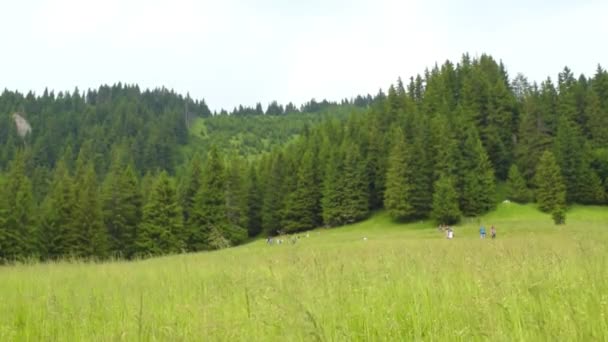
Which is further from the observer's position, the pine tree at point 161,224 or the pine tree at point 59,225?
the pine tree at point 161,224

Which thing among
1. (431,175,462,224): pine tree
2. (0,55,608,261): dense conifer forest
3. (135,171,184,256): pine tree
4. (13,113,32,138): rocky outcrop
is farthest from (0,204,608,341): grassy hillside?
(13,113,32,138): rocky outcrop

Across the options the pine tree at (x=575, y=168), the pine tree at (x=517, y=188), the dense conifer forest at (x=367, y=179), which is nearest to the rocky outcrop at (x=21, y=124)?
the dense conifer forest at (x=367, y=179)

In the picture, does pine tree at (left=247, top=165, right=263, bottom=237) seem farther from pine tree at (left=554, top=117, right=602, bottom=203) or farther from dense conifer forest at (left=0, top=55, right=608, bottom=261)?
pine tree at (left=554, top=117, right=602, bottom=203)

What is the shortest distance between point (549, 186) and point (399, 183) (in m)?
16.9

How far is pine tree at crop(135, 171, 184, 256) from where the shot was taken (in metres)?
48.8

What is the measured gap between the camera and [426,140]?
6078 cm

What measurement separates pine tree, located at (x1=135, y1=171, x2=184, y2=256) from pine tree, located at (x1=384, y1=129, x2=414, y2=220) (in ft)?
83.1

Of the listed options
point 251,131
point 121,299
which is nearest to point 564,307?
point 121,299

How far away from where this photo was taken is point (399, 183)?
55.1 metres

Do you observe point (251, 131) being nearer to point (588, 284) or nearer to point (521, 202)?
point (521, 202)

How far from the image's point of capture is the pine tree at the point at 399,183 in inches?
2120

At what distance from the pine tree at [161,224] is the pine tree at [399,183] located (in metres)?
25.3

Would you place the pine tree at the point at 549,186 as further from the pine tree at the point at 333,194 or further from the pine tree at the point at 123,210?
the pine tree at the point at 123,210

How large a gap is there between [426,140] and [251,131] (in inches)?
5315
